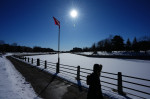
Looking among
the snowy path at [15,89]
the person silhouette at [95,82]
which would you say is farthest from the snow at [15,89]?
the person silhouette at [95,82]

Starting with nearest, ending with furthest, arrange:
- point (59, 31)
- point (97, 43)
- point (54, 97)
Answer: point (54, 97), point (59, 31), point (97, 43)

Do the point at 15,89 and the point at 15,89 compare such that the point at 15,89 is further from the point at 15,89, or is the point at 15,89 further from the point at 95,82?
the point at 95,82

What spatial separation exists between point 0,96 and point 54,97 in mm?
2512

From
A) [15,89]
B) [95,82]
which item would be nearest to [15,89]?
[15,89]

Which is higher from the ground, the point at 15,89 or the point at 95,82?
the point at 95,82

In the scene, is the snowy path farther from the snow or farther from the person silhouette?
the person silhouette

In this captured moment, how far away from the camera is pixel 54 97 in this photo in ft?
16.1

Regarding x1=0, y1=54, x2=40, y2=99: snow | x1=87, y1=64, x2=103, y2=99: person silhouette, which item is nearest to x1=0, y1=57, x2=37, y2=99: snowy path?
x1=0, y1=54, x2=40, y2=99: snow

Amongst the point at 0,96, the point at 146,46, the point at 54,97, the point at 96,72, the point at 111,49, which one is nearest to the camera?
the point at 96,72

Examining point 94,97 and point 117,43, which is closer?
point 94,97

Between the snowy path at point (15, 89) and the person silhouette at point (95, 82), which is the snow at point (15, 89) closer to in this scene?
the snowy path at point (15, 89)

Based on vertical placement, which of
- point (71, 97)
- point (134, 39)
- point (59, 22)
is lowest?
point (71, 97)

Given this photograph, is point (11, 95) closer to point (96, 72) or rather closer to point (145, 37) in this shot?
point (96, 72)

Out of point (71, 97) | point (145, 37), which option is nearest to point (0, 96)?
point (71, 97)
